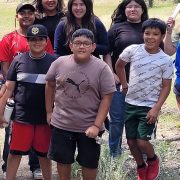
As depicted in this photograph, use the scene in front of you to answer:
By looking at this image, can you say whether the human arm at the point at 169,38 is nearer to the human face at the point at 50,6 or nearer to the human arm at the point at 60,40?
the human arm at the point at 60,40

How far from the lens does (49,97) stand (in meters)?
3.96

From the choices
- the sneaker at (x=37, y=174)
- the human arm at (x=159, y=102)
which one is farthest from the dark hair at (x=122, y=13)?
the sneaker at (x=37, y=174)

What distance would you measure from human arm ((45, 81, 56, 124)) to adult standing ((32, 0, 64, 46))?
1.03m

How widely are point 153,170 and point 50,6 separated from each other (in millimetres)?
2059

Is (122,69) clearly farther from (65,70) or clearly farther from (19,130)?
(19,130)

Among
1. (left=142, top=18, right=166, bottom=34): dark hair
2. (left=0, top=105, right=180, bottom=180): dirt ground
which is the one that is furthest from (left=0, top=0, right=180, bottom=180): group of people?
(left=0, top=105, right=180, bottom=180): dirt ground

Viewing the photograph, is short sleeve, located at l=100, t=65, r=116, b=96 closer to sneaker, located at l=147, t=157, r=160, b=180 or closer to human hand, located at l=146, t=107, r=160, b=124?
human hand, located at l=146, t=107, r=160, b=124

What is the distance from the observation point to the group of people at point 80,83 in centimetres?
374

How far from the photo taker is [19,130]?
→ 4129 millimetres

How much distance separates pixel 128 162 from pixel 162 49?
1324 mm

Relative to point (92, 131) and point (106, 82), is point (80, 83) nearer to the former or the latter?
point (106, 82)

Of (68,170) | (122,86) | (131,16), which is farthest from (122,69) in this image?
(68,170)

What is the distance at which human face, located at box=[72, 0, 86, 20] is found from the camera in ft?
14.7

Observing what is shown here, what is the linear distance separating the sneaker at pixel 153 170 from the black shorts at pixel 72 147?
2.39ft
